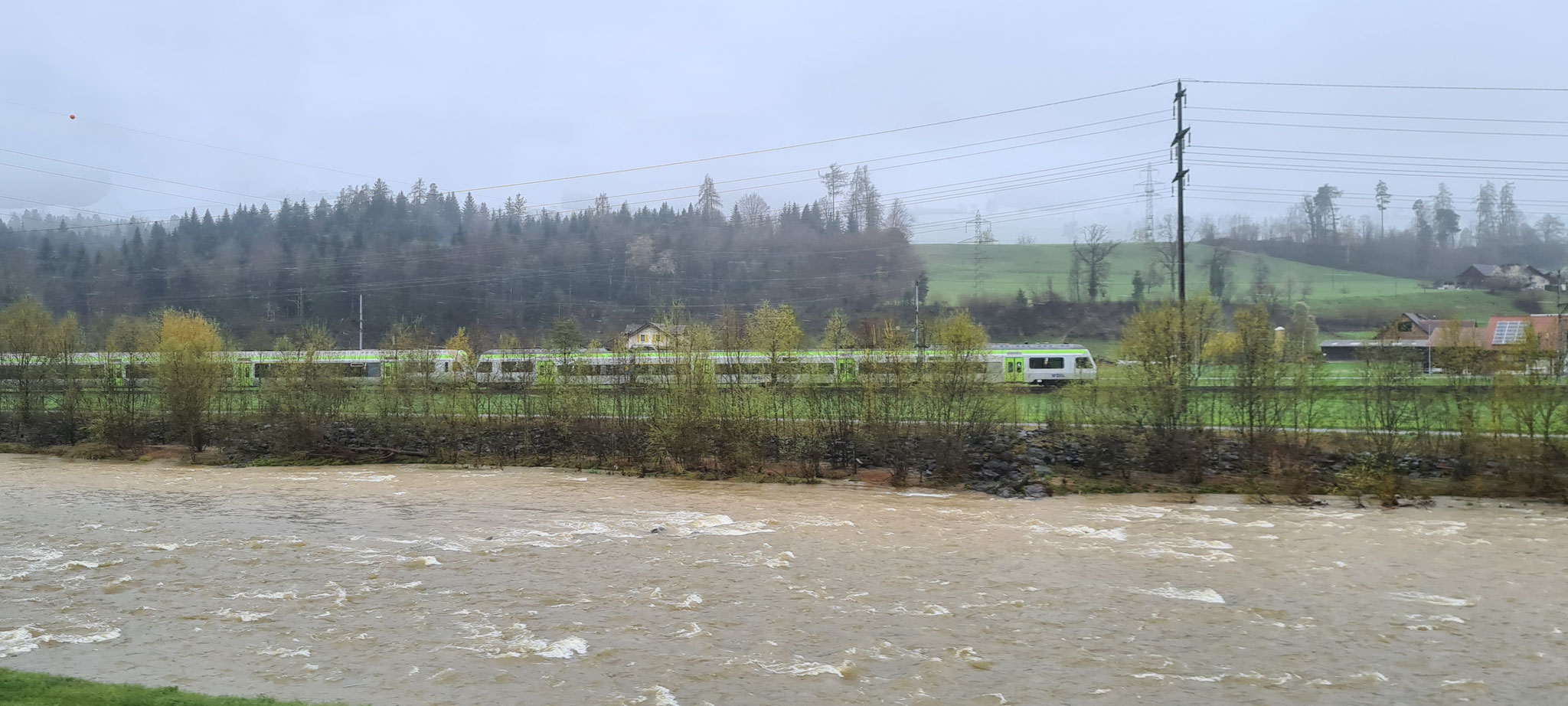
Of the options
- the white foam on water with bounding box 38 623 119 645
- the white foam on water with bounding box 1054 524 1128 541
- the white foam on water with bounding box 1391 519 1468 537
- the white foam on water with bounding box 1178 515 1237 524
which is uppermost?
the white foam on water with bounding box 38 623 119 645

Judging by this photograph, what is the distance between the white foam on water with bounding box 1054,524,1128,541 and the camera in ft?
53.5

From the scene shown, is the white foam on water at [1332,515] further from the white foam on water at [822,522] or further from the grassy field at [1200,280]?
the grassy field at [1200,280]

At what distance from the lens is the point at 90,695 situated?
22.7 feet

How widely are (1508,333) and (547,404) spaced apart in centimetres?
2853

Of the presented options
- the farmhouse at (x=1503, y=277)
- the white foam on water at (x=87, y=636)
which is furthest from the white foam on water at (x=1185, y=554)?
the farmhouse at (x=1503, y=277)

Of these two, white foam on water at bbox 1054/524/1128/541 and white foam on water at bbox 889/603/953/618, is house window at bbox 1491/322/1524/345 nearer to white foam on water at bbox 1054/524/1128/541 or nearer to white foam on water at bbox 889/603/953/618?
white foam on water at bbox 1054/524/1128/541

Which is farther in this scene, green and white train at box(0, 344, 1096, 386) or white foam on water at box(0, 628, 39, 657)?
green and white train at box(0, 344, 1096, 386)

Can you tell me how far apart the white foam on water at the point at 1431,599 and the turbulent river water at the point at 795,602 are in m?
0.09

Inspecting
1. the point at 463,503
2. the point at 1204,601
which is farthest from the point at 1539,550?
the point at 463,503

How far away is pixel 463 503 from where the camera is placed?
2080 cm

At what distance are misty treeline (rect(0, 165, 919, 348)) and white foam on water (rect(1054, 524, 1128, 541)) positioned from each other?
37.7 meters

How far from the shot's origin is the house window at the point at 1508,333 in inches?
881

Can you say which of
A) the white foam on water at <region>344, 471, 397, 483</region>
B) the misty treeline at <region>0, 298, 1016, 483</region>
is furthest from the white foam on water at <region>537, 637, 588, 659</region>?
the white foam on water at <region>344, 471, 397, 483</region>

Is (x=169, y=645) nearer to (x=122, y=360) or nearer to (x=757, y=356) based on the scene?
(x=757, y=356)
